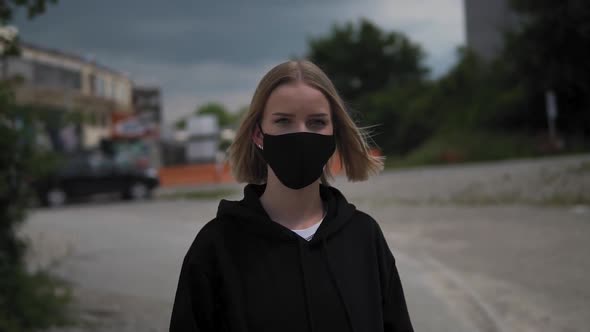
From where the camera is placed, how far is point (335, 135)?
1930 mm

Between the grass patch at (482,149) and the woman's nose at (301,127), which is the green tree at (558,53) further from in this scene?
the woman's nose at (301,127)

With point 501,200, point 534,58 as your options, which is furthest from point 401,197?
point 534,58

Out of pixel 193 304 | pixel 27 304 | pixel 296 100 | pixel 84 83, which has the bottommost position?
pixel 27 304

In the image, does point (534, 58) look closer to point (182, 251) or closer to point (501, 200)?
point (501, 200)

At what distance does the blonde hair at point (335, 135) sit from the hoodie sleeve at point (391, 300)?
0.80 ft

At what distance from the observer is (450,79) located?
35.6 meters

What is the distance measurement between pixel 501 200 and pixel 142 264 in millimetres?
8864

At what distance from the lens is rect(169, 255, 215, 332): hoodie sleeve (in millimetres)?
1663

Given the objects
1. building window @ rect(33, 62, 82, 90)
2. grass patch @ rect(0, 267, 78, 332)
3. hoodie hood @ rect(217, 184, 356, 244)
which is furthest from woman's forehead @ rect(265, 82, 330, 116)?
building window @ rect(33, 62, 82, 90)

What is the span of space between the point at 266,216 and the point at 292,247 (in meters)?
0.11

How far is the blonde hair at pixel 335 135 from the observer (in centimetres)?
178

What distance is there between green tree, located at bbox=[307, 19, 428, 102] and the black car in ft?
103

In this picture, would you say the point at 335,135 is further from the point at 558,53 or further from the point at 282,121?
the point at 558,53

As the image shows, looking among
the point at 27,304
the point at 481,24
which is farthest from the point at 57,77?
the point at 27,304
